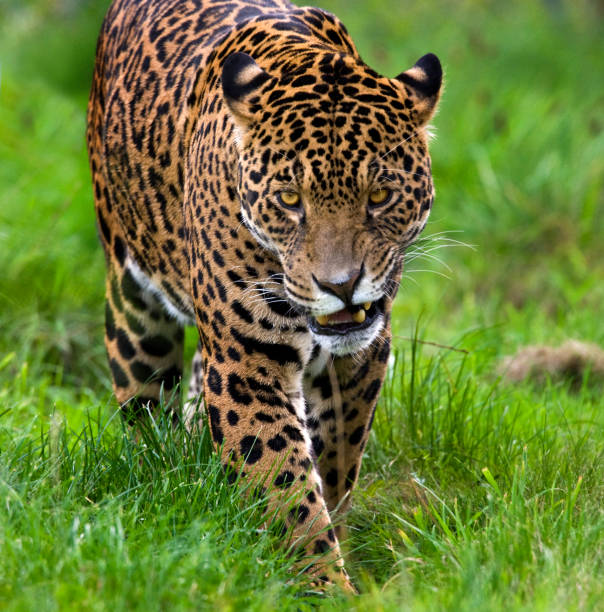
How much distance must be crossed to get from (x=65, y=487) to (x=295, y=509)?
82 cm

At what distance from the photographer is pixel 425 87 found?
4.05 metres

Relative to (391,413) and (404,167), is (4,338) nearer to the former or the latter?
(391,413)

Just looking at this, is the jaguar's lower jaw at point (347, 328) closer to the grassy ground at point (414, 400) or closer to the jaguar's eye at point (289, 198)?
the jaguar's eye at point (289, 198)

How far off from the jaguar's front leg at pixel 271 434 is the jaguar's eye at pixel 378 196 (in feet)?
2.09

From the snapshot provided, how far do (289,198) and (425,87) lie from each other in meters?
0.72

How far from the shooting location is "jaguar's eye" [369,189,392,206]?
3.76 m

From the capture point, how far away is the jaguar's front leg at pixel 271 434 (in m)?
3.95

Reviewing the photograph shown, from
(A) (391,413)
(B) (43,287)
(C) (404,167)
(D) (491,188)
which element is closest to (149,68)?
(C) (404,167)

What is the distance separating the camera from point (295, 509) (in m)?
3.93

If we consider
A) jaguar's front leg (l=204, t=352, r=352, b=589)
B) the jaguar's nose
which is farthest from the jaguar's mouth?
jaguar's front leg (l=204, t=352, r=352, b=589)

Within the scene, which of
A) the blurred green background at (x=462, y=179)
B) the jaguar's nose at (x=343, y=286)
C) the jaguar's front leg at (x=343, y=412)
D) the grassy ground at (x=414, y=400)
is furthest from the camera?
the blurred green background at (x=462, y=179)

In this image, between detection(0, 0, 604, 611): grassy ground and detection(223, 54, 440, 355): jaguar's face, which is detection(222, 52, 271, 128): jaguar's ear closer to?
detection(223, 54, 440, 355): jaguar's face

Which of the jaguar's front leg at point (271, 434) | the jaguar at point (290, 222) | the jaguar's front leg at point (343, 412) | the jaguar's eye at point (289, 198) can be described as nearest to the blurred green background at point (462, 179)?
the jaguar's front leg at point (343, 412)

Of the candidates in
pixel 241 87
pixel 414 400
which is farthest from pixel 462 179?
pixel 241 87
